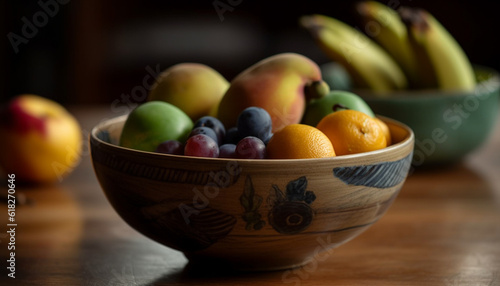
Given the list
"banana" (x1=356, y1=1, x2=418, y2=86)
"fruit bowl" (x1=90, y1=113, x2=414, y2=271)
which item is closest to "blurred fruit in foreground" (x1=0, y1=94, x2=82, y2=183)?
"fruit bowl" (x1=90, y1=113, x2=414, y2=271)

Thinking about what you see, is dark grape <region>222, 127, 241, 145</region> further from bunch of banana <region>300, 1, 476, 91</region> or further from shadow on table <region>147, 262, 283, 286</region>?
bunch of banana <region>300, 1, 476, 91</region>

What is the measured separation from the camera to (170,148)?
551mm

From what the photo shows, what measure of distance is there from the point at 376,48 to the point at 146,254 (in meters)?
0.73

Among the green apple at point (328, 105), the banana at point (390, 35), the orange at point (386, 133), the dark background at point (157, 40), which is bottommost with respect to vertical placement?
the dark background at point (157, 40)

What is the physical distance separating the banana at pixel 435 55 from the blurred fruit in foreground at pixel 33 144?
23.1 inches

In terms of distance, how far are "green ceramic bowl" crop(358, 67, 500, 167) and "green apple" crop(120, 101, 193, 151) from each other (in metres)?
0.46

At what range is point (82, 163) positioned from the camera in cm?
100

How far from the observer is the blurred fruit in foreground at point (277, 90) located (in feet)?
2.06

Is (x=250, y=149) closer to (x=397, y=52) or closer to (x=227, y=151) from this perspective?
(x=227, y=151)

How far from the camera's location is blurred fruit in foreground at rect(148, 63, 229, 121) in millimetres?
679

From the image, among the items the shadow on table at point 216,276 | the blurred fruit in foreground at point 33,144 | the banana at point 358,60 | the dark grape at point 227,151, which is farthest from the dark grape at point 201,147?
the banana at point 358,60

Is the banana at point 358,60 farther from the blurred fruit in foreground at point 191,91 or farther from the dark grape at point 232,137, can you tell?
the dark grape at point 232,137

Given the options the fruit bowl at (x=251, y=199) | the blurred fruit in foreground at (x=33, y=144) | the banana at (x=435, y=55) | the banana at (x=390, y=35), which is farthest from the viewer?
the banana at (x=390, y=35)

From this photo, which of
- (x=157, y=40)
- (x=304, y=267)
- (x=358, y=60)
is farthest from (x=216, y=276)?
(x=157, y=40)
